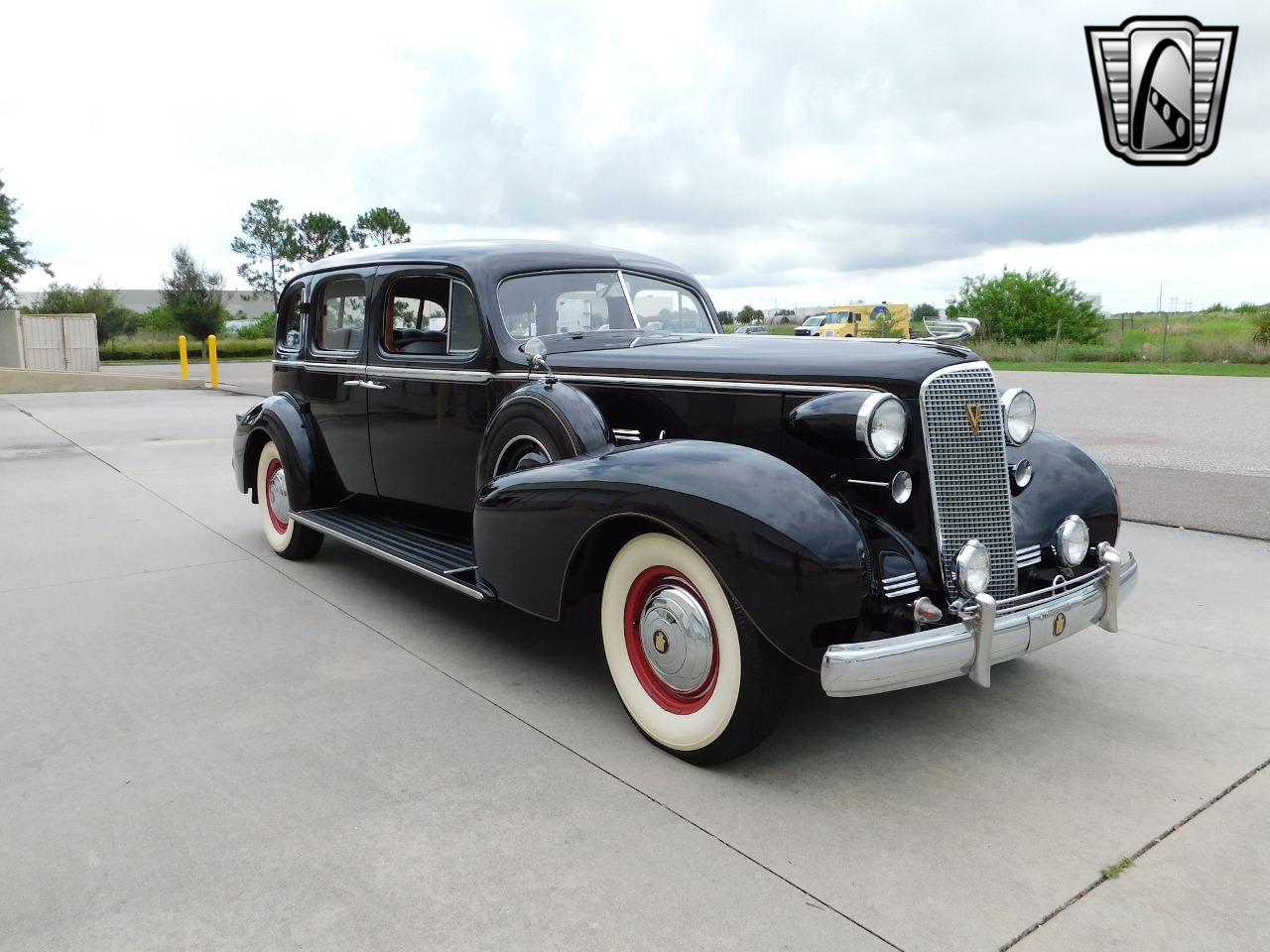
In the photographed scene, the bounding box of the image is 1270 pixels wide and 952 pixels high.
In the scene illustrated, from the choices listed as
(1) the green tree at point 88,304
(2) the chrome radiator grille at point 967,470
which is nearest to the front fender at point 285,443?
(2) the chrome radiator grille at point 967,470

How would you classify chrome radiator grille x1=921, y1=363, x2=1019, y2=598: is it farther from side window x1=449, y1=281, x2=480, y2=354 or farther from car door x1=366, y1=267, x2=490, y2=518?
side window x1=449, y1=281, x2=480, y2=354

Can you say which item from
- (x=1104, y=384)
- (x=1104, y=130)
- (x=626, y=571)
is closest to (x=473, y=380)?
(x=626, y=571)

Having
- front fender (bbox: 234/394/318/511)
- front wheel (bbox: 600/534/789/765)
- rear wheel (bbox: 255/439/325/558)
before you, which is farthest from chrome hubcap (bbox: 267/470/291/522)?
front wheel (bbox: 600/534/789/765)

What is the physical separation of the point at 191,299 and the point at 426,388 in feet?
147

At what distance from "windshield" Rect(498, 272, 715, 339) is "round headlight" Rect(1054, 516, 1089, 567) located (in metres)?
2.08

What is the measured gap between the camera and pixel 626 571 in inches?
122

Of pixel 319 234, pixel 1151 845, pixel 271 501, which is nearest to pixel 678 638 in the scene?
pixel 1151 845

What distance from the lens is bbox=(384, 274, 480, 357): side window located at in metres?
4.41

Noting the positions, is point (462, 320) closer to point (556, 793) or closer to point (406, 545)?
point (406, 545)

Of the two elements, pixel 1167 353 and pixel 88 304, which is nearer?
pixel 1167 353

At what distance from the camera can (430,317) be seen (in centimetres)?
468

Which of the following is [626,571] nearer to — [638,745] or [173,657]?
[638,745]

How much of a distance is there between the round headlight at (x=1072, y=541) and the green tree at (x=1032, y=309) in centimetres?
3070
